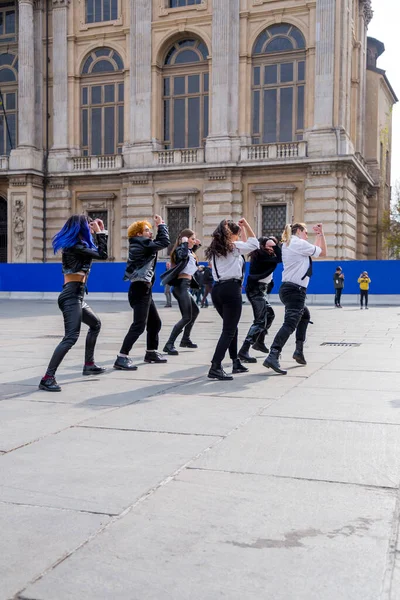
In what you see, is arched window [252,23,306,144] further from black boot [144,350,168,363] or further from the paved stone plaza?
the paved stone plaza

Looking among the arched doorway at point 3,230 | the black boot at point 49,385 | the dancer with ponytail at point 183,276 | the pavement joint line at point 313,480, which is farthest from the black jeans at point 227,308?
the arched doorway at point 3,230

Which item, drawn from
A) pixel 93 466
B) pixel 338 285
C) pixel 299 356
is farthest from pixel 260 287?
pixel 338 285

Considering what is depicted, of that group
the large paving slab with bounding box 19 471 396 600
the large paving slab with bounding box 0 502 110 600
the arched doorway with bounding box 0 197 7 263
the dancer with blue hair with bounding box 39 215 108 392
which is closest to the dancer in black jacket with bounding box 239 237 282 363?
the dancer with blue hair with bounding box 39 215 108 392

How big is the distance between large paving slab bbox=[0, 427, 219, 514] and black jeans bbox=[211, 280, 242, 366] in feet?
9.87

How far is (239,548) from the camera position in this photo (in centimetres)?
314

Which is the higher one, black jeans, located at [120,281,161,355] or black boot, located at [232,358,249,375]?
black jeans, located at [120,281,161,355]

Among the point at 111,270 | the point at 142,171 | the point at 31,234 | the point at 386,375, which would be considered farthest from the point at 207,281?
the point at 386,375

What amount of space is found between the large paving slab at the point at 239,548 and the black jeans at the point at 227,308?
418 cm

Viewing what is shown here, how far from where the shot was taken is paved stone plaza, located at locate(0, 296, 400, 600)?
2.85m

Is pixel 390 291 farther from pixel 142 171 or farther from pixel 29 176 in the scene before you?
pixel 29 176

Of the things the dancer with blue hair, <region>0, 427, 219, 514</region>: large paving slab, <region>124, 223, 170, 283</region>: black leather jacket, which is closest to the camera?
<region>0, 427, 219, 514</region>: large paving slab

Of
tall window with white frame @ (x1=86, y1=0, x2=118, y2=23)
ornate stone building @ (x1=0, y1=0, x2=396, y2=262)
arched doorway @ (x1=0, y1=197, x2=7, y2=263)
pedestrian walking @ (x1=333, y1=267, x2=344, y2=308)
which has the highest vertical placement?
tall window with white frame @ (x1=86, y1=0, x2=118, y2=23)

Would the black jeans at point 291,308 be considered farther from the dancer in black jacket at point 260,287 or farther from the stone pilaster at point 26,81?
the stone pilaster at point 26,81

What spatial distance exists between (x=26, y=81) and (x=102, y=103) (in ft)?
14.4
